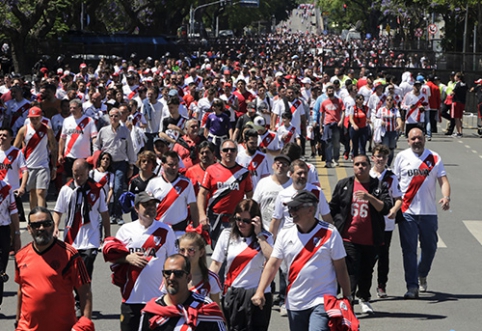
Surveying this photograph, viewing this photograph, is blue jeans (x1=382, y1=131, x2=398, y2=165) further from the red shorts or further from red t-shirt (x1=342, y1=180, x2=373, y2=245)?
red t-shirt (x1=342, y1=180, x2=373, y2=245)

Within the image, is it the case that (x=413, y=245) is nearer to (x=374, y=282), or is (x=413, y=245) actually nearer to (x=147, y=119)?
(x=374, y=282)

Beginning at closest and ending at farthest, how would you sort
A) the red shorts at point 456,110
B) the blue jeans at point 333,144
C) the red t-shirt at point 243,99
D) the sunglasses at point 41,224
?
the sunglasses at point 41,224 < the blue jeans at point 333,144 < the red t-shirt at point 243,99 < the red shorts at point 456,110

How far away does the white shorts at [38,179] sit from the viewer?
15.9 meters

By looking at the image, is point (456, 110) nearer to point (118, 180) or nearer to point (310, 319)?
point (118, 180)

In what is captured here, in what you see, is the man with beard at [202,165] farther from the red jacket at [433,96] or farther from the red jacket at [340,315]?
the red jacket at [433,96]

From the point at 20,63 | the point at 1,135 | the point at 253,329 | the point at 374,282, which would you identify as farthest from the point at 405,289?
the point at 20,63

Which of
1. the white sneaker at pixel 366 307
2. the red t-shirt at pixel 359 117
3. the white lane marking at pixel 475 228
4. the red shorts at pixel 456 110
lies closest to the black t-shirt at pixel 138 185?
the white sneaker at pixel 366 307

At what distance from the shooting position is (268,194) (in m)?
11.2

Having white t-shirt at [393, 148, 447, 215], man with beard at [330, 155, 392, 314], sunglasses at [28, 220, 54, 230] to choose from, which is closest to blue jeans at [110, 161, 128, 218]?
white t-shirt at [393, 148, 447, 215]

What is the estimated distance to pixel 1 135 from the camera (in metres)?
13.6

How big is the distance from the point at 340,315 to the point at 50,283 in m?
2.07

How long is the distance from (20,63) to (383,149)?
33.4 m

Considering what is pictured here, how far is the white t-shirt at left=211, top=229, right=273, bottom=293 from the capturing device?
893cm

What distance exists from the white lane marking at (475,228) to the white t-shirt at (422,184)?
158 inches
